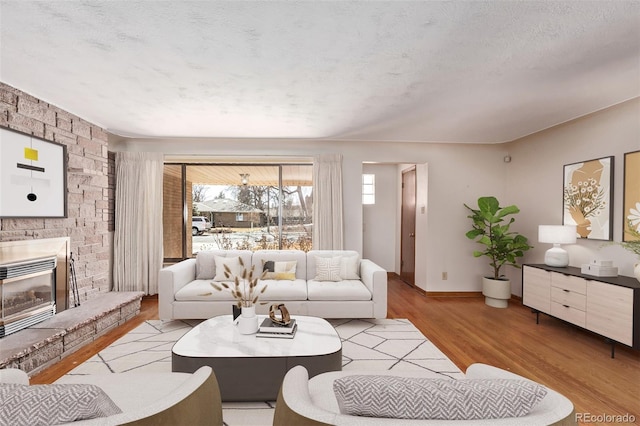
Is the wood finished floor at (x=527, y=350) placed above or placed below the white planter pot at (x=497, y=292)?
below

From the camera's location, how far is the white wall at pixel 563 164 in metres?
3.38

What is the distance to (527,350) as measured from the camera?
311cm

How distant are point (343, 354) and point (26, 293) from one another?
3.12m

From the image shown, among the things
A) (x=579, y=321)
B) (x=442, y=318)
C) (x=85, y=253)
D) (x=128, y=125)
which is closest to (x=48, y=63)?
(x=128, y=125)

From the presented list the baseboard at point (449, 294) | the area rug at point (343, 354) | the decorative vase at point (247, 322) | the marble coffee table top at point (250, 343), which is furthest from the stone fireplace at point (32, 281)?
the baseboard at point (449, 294)

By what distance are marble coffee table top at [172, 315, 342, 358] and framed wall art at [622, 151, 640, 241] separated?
3206 millimetres

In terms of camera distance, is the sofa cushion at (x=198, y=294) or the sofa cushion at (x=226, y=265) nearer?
the sofa cushion at (x=198, y=294)

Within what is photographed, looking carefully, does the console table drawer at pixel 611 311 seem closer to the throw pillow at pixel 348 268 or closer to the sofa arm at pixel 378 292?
the sofa arm at pixel 378 292

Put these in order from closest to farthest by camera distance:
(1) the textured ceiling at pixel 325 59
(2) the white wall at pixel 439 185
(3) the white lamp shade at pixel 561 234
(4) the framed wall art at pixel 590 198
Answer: (1) the textured ceiling at pixel 325 59 → (4) the framed wall art at pixel 590 198 → (3) the white lamp shade at pixel 561 234 → (2) the white wall at pixel 439 185

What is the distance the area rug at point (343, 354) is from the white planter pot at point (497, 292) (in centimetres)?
160

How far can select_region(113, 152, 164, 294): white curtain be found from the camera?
4.95 m

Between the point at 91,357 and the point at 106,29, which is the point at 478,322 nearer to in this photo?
the point at 91,357

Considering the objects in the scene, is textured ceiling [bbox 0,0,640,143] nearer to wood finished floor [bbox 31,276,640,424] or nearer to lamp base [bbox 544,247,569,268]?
lamp base [bbox 544,247,569,268]

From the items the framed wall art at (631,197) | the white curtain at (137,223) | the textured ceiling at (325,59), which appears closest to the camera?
the textured ceiling at (325,59)
